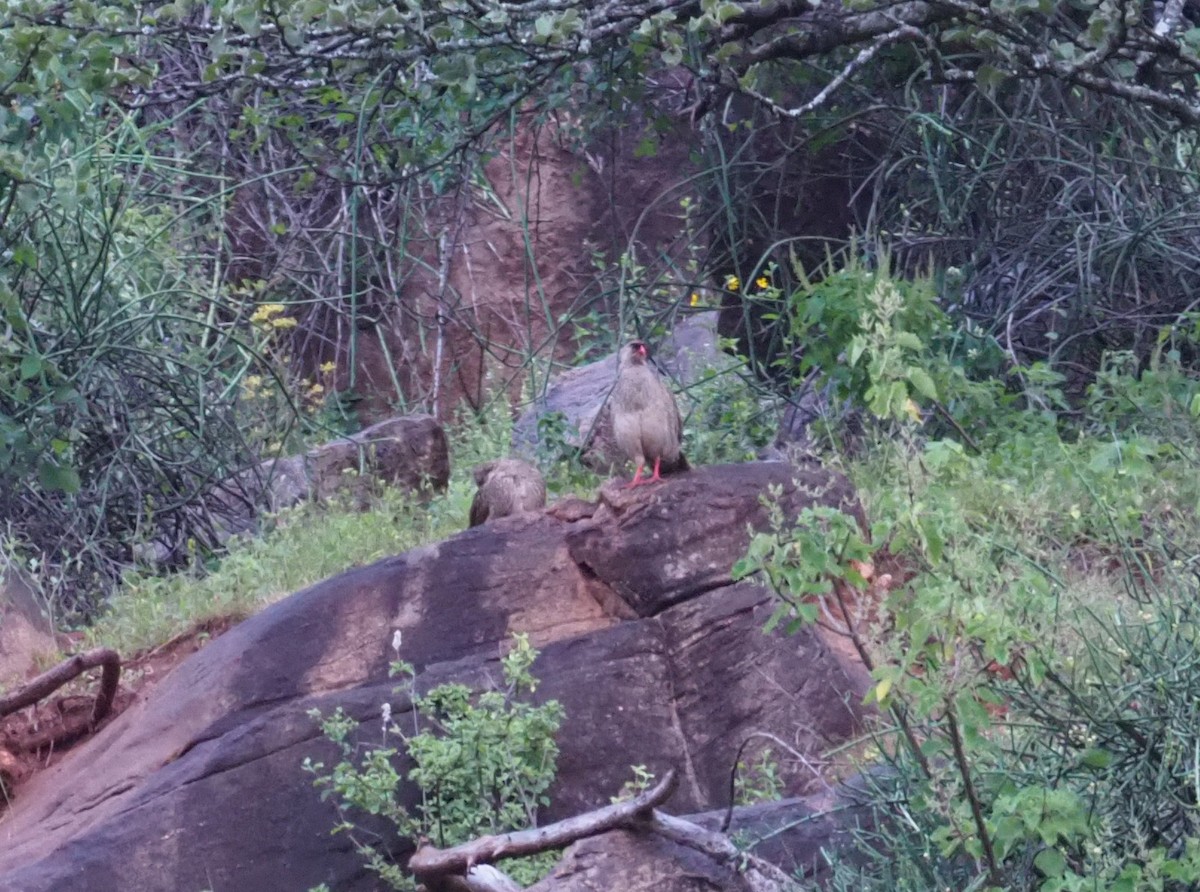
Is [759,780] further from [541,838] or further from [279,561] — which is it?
[279,561]

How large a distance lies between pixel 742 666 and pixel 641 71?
3840 millimetres

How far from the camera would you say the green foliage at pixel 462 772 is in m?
5.08

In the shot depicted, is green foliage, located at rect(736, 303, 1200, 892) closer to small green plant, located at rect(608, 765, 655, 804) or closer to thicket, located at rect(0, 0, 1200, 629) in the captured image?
small green plant, located at rect(608, 765, 655, 804)

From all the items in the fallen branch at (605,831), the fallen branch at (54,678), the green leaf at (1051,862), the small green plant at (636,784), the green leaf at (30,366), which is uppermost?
the green leaf at (30,366)

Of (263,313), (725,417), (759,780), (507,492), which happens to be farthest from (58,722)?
(263,313)

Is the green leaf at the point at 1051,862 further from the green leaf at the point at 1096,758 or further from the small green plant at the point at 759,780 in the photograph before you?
the small green plant at the point at 759,780

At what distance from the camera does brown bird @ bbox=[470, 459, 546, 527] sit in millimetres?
7242

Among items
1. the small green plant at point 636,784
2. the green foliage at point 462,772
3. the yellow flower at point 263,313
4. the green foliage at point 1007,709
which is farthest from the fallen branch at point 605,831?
the yellow flower at point 263,313

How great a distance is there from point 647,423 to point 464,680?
5.26ft

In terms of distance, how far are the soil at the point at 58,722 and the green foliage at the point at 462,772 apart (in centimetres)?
169

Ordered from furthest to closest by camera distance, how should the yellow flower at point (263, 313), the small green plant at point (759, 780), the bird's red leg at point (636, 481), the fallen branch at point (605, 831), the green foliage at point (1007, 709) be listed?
the yellow flower at point (263, 313) < the bird's red leg at point (636, 481) < the small green plant at point (759, 780) < the fallen branch at point (605, 831) < the green foliage at point (1007, 709)

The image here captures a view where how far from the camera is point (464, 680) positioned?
226 inches

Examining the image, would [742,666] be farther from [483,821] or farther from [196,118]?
[196,118]

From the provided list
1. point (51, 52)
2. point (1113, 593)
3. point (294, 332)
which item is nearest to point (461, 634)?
point (1113, 593)
